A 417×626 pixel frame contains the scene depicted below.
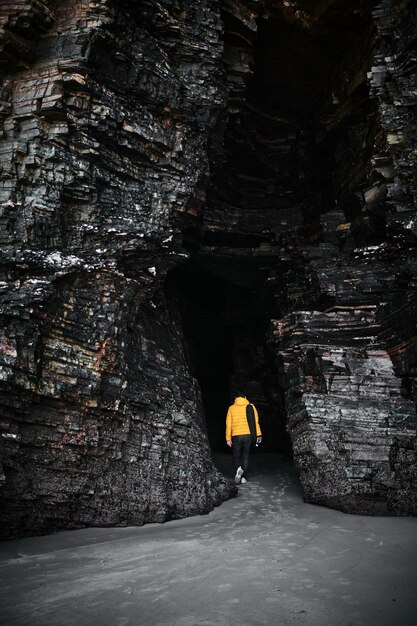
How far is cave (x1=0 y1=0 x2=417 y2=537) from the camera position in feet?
28.1

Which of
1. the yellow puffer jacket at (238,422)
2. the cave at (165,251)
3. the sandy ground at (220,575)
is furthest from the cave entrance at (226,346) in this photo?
the sandy ground at (220,575)

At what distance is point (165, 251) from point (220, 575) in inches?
286

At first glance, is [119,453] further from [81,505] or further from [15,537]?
[15,537]

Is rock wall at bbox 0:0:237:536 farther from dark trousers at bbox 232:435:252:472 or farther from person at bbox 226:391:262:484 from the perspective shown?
dark trousers at bbox 232:435:252:472

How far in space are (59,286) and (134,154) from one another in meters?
3.87

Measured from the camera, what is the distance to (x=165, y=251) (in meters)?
11.0

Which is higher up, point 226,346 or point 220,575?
point 226,346

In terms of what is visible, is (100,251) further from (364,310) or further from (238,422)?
(364,310)

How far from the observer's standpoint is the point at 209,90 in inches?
474

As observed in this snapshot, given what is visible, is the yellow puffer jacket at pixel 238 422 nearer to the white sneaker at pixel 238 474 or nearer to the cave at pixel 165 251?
the white sneaker at pixel 238 474

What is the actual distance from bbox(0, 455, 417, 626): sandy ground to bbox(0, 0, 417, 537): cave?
50.1 inches

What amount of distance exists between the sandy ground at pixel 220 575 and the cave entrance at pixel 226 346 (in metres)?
9.30

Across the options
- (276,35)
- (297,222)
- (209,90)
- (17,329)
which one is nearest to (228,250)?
(297,222)

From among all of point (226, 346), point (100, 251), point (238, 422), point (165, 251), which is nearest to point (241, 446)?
point (238, 422)
